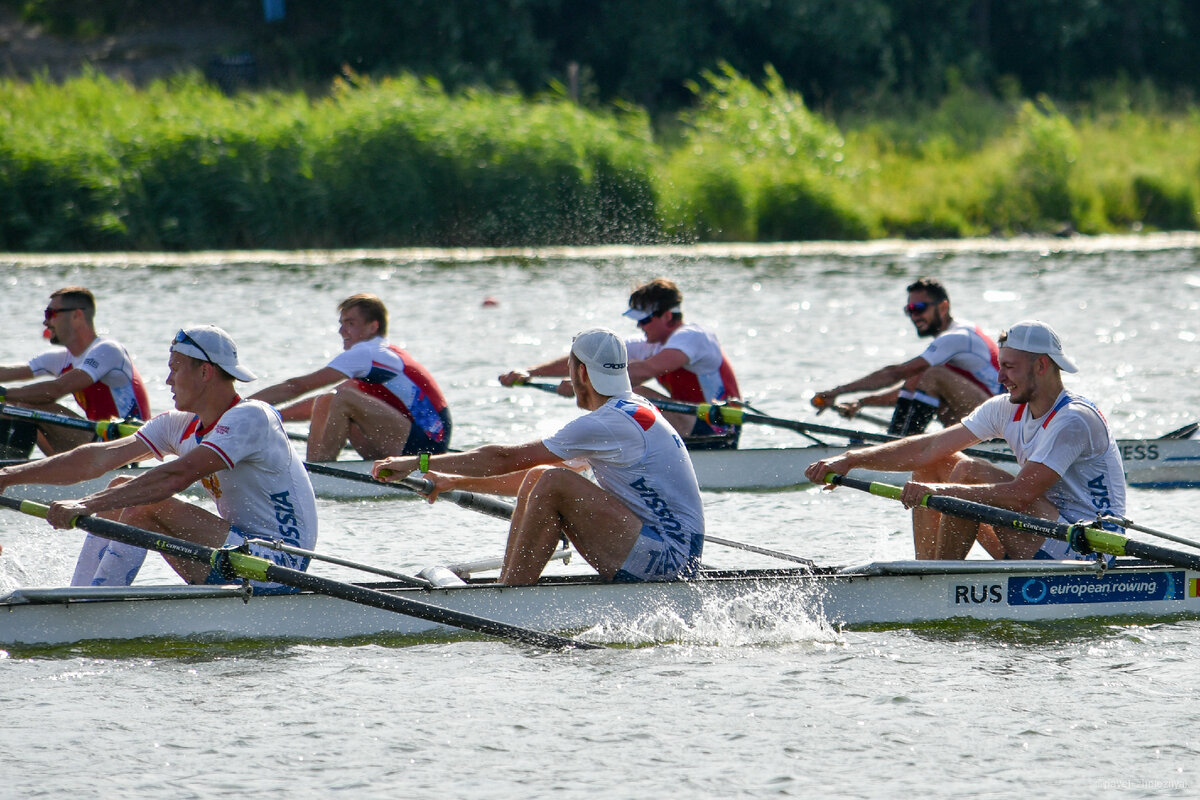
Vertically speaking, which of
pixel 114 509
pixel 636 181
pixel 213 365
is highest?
pixel 636 181

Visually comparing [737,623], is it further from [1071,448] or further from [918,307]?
[918,307]

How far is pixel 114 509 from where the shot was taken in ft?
22.4

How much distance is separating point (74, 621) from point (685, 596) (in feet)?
8.95

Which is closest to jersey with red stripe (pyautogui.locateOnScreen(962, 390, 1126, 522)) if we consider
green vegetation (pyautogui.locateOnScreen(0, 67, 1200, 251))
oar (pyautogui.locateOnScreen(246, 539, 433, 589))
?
oar (pyautogui.locateOnScreen(246, 539, 433, 589))

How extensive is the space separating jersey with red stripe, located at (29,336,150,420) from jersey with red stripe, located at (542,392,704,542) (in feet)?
15.3

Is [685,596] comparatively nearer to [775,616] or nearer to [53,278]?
[775,616]

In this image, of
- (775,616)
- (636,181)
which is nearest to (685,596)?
(775,616)

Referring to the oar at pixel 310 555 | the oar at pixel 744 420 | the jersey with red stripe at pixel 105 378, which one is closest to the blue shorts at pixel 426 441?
the oar at pixel 744 420

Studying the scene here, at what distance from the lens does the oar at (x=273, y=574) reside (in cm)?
677

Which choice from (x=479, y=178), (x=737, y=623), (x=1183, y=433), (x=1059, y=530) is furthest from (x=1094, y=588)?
(x=479, y=178)

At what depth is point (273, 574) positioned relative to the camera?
6801 mm

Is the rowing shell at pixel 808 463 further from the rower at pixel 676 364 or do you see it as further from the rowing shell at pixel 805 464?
the rower at pixel 676 364

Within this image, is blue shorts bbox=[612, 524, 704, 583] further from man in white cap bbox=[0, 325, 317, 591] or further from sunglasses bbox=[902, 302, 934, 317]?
sunglasses bbox=[902, 302, 934, 317]

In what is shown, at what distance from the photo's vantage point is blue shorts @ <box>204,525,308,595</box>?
23.1 feet
